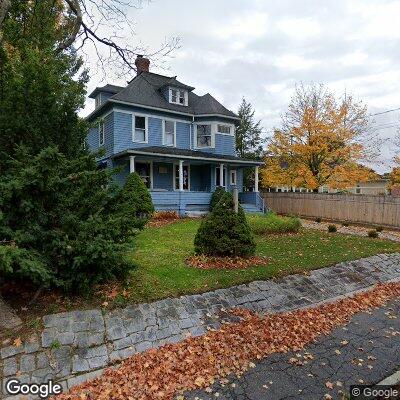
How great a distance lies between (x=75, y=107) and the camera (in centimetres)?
532

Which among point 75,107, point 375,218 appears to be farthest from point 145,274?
point 375,218

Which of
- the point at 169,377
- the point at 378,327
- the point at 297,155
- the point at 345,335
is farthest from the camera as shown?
the point at 297,155

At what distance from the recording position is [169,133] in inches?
760

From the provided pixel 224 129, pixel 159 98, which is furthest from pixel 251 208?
pixel 159 98

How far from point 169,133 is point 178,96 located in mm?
2853

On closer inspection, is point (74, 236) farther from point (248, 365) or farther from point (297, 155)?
point (297, 155)

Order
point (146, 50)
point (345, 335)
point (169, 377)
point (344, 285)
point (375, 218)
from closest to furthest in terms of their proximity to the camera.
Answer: point (169, 377), point (345, 335), point (344, 285), point (146, 50), point (375, 218)

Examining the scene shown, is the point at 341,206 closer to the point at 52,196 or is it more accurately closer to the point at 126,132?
the point at 126,132

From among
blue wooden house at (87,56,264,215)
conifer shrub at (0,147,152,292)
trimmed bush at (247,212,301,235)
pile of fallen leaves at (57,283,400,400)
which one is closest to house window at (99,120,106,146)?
blue wooden house at (87,56,264,215)

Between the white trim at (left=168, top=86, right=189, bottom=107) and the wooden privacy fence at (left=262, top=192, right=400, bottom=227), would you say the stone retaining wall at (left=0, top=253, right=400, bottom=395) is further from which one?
the white trim at (left=168, top=86, right=189, bottom=107)

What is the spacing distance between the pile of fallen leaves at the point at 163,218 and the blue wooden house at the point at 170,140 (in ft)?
3.88

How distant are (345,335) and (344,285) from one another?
2.21m

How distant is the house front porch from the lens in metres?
16.7

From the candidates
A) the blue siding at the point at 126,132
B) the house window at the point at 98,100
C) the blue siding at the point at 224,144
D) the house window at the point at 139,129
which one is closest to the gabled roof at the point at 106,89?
the house window at the point at 98,100
